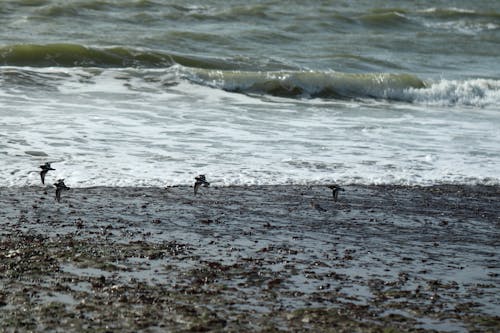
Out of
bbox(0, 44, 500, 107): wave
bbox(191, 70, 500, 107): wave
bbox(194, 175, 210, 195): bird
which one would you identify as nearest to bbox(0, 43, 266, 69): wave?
bbox(0, 44, 500, 107): wave

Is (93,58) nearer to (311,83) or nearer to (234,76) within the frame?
(234,76)

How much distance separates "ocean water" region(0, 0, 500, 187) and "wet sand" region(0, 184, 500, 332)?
27.7 inches

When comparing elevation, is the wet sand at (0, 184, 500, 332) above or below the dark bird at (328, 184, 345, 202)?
below

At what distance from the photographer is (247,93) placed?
1287 centimetres

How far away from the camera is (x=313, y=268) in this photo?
510 centimetres

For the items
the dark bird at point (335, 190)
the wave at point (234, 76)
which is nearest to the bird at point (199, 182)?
the dark bird at point (335, 190)

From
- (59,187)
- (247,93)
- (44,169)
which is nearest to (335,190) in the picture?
(59,187)

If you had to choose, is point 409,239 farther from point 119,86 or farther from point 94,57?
point 94,57

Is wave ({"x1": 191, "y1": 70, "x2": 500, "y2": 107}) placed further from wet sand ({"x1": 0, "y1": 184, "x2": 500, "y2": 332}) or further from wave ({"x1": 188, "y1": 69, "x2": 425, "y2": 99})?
wet sand ({"x1": 0, "y1": 184, "x2": 500, "y2": 332})

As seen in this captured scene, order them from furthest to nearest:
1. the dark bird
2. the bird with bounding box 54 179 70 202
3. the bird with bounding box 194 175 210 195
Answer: the dark bird
the bird with bounding box 194 175 210 195
the bird with bounding box 54 179 70 202

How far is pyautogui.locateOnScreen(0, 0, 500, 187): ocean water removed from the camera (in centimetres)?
801

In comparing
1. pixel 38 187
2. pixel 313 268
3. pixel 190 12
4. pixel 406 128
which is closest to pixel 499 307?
pixel 313 268

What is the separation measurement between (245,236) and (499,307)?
177 centimetres

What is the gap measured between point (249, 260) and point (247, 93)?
308 inches
